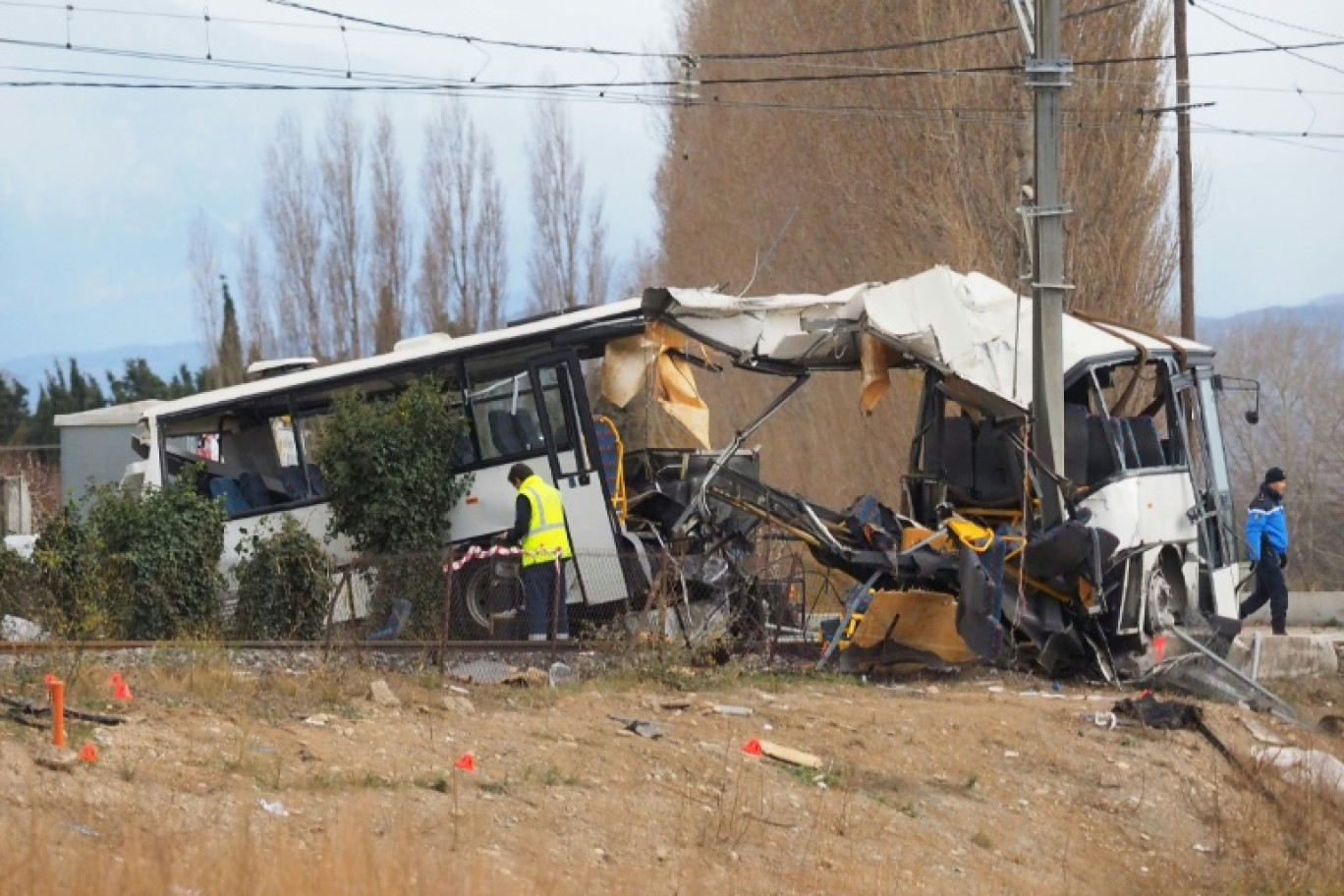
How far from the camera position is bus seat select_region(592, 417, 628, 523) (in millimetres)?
15969

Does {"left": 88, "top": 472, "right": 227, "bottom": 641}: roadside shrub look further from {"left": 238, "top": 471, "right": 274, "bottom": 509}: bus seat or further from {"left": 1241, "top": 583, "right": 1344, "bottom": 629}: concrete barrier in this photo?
{"left": 1241, "top": 583, "right": 1344, "bottom": 629}: concrete barrier

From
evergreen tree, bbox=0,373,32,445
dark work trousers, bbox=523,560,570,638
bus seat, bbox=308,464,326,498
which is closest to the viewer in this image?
dark work trousers, bbox=523,560,570,638

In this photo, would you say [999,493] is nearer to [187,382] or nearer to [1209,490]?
[1209,490]

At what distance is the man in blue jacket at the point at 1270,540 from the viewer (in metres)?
19.2

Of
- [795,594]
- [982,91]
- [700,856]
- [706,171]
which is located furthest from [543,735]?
[706,171]

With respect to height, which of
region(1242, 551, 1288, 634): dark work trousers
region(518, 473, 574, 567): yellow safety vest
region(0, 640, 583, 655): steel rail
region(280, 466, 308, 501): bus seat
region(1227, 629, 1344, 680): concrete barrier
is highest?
region(280, 466, 308, 501): bus seat

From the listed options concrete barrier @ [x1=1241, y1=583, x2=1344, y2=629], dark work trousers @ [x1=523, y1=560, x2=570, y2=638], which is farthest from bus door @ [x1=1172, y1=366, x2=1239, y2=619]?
concrete barrier @ [x1=1241, y1=583, x2=1344, y2=629]

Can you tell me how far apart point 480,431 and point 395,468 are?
0.97m

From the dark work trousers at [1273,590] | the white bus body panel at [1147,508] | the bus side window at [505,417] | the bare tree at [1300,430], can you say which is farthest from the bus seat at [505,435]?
the bare tree at [1300,430]

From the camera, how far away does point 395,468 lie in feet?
51.3

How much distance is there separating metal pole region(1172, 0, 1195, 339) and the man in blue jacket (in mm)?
7450

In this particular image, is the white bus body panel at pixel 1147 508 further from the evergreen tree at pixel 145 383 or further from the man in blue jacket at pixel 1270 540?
the evergreen tree at pixel 145 383

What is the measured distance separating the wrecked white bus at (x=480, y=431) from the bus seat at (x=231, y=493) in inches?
0.5

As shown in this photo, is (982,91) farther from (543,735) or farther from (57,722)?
(57,722)
